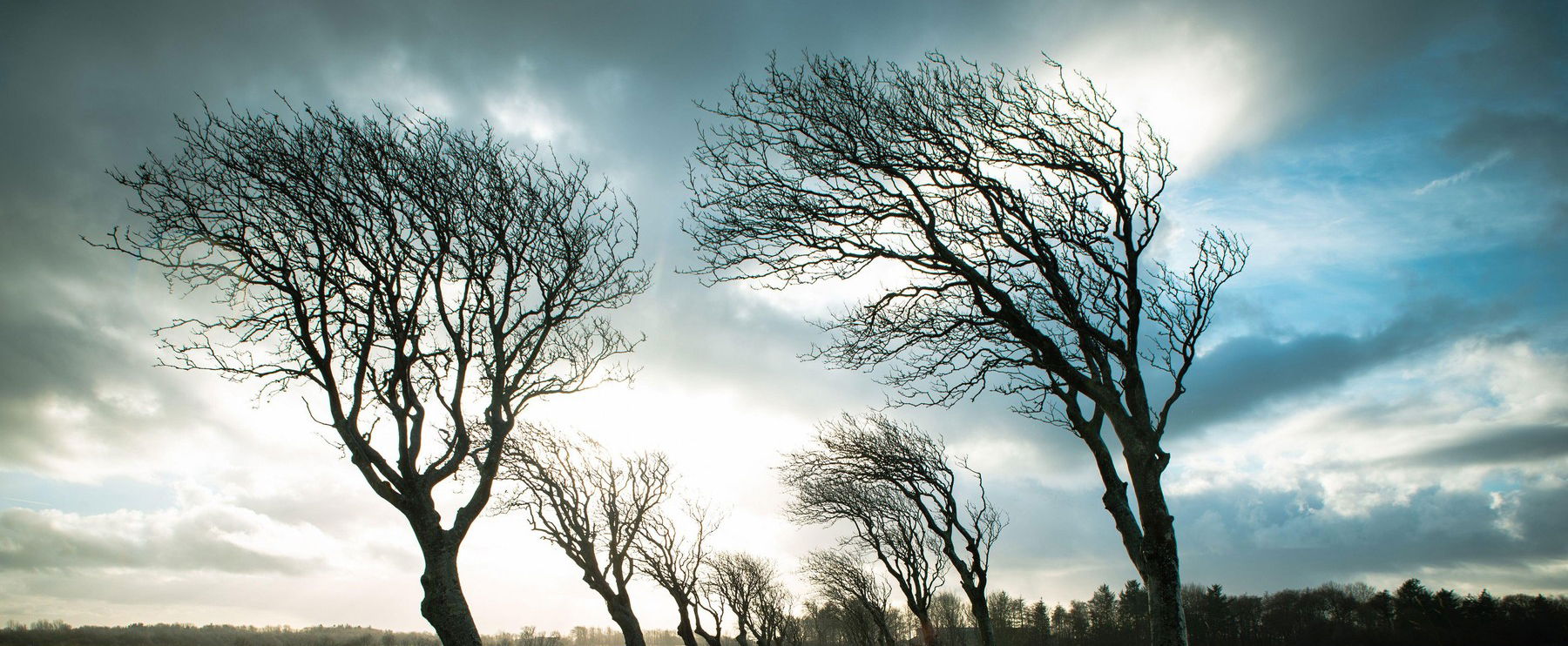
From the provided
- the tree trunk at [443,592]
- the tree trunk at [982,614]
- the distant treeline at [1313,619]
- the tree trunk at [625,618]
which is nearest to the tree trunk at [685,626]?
the tree trunk at [625,618]

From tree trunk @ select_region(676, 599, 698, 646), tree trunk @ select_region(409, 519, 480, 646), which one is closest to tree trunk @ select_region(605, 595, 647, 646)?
tree trunk @ select_region(676, 599, 698, 646)

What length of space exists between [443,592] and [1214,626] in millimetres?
97427

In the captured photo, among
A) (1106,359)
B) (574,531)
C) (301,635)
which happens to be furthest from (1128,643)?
(301,635)

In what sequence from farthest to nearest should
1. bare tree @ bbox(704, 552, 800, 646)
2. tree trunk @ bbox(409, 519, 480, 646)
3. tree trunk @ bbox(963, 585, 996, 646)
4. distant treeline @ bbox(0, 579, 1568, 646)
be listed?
distant treeline @ bbox(0, 579, 1568, 646)
bare tree @ bbox(704, 552, 800, 646)
tree trunk @ bbox(963, 585, 996, 646)
tree trunk @ bbox(409, 519, 480, 646)

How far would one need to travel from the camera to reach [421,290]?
8852 millimetres

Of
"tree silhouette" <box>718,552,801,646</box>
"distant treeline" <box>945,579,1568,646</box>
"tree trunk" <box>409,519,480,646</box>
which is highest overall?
"tree trunk" <box>409,519,480,646</box>

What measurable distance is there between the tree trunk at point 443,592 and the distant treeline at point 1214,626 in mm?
46889

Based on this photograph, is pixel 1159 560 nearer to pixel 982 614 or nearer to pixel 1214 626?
pixel 982 614

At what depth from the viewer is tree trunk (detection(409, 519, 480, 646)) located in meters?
7.64

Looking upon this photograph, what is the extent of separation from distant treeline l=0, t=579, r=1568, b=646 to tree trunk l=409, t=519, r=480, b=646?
46.9 meters

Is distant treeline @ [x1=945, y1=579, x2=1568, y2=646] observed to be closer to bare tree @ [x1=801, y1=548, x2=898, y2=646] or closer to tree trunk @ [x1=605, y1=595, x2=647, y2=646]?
bare tree @ [x1=801, y1=548, x2=898, y2=646]

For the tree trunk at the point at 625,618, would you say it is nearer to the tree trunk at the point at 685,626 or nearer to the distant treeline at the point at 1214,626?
the tree trunk at the point at 685,626

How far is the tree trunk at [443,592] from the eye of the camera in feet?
25.1

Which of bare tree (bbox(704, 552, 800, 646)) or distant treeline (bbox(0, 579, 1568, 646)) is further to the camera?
distant treeline (bbox(0, 579, 1568, 646))
